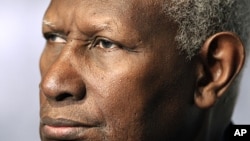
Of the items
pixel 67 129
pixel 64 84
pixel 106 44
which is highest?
pixel 106 44

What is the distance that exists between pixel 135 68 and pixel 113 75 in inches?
2.6

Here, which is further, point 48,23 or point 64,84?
point 48,23

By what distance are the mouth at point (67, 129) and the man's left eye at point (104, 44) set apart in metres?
0.23

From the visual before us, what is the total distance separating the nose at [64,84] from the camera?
1793mm

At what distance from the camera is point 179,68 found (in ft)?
6.12

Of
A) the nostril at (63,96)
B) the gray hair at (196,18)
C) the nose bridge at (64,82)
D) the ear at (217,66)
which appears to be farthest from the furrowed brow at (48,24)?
the ear at (217,66)

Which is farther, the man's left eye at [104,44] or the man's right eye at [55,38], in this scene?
the man's right eye at [55,38]

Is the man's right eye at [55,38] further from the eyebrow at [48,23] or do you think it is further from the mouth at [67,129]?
the mouth at [67,129]

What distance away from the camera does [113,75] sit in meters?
1.80

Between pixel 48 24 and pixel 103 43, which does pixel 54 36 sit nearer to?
pixel 48 24

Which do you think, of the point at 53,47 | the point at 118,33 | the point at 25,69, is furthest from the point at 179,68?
the point at 25,69

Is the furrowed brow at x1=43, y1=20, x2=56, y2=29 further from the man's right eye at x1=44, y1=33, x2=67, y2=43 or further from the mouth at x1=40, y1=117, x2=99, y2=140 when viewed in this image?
the mouth at x1=40, y1=117, x2=99, y2=140

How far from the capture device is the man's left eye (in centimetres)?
182

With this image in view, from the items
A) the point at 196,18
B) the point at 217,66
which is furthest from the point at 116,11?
the point at 217,66
